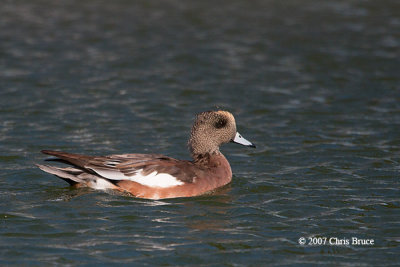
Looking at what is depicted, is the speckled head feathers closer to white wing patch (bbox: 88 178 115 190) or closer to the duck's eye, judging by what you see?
the duck's eye

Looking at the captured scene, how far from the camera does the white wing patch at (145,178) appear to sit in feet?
26.8

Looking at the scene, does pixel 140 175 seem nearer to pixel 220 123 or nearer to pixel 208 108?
pixel 220 123

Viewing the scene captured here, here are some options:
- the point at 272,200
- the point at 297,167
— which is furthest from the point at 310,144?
the point at 272,200

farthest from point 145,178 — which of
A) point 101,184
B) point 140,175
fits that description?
point 101,184

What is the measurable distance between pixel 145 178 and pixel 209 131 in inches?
44.4

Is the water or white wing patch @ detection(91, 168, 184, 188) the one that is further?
white wing patch @ detection(91, 168, 184, 188)

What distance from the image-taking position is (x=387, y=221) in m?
7.60

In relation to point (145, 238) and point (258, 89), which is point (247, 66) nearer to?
point (258, 89)

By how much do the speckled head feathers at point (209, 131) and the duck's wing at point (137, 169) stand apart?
1.98 feet

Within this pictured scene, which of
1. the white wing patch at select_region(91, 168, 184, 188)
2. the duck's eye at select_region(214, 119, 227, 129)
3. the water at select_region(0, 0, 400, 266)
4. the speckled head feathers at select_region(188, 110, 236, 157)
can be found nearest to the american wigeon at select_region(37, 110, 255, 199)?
the white wing patch at select_region(91, 168, 184, 188)

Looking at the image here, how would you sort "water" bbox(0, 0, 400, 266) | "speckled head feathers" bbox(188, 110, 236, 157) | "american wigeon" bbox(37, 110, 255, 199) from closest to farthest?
1. "water" bbox(0, 0, 400, 266)
2. "american wigeon" bbox(37, 110, 255, 199)
3. "speckled head feathers" bbox(188, 110, 236, 157)

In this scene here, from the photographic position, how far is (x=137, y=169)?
27.2 ft

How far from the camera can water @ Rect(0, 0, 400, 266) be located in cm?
699

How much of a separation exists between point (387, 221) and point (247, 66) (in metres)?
7.29
